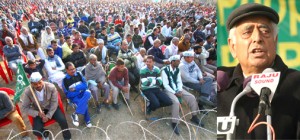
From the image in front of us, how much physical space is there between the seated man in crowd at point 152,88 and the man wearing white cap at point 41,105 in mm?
1366

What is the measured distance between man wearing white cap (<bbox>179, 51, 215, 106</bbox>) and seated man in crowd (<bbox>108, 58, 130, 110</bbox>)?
42.0 inches

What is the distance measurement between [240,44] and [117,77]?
3310 mm

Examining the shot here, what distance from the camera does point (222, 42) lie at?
1.75 metres

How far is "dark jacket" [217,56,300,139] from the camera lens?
145 centimetres

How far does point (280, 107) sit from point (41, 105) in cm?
317

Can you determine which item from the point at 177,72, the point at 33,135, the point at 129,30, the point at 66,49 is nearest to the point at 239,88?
the point at 177,72

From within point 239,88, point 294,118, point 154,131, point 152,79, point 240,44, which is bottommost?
point 154,131

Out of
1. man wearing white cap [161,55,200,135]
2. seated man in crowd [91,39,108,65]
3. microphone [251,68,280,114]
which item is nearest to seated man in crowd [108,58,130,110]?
man wearing white cap [161,55,200,135]

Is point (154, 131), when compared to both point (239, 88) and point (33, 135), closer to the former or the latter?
point (33, 135)

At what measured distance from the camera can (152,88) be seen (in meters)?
4.37

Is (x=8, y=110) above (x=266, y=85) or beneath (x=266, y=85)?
beneath

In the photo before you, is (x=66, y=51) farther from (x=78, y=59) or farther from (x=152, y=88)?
(x=152, y=88)

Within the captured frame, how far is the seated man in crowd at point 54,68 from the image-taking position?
4.53m

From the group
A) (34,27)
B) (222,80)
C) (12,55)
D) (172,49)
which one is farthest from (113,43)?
(222,80)
